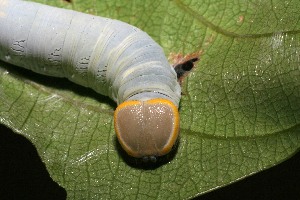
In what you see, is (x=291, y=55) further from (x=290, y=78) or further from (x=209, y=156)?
(x=209, y=156)

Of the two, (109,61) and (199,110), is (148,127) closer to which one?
(199,110)

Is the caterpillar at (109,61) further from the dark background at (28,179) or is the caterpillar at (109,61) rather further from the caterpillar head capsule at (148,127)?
the dark background at (28,179)

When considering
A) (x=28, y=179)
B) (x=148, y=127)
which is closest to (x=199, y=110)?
(x=148, y=127)

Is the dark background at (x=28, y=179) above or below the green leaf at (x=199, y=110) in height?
below

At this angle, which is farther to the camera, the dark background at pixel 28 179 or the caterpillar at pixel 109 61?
the dark background at pixel 28 179

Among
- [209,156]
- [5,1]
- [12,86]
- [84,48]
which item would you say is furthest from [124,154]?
[5,1]

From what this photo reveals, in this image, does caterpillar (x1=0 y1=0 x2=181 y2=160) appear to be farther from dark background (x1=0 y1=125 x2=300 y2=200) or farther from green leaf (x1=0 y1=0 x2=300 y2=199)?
dark background (x1=0 y1=125 x2=300 y2=200)

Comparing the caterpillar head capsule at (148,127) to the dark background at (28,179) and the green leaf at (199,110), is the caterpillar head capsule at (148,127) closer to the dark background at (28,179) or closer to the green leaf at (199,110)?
the green leaf at (199,110)

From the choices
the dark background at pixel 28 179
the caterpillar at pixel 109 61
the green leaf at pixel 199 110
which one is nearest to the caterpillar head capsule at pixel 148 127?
the caterpillar at pixel 109 61
